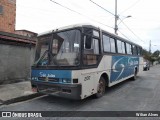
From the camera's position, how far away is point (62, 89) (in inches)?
242

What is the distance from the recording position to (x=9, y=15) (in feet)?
55.9

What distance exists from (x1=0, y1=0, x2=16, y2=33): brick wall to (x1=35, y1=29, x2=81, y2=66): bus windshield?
11.2 m

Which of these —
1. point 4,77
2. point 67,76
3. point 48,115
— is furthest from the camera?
point 4,77

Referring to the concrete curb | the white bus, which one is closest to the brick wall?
the concrete curb

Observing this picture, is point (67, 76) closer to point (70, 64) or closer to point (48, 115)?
point (70, 64)

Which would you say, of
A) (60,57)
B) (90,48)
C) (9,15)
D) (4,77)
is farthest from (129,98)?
(9,15)

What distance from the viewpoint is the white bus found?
6.03 meters

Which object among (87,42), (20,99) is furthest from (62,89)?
(20,99)

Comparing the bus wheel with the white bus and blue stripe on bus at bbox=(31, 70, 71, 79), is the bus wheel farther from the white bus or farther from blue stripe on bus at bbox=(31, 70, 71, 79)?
blue stripe on bus at bbox=(31, 70, 71, 79)

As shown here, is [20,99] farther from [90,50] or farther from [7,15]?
[7,15]

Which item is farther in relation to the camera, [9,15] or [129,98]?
[9,15]

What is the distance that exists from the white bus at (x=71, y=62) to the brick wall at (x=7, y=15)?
35.6 feet

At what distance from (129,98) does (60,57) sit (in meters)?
3.56

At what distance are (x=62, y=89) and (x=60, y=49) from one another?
1.41 m
